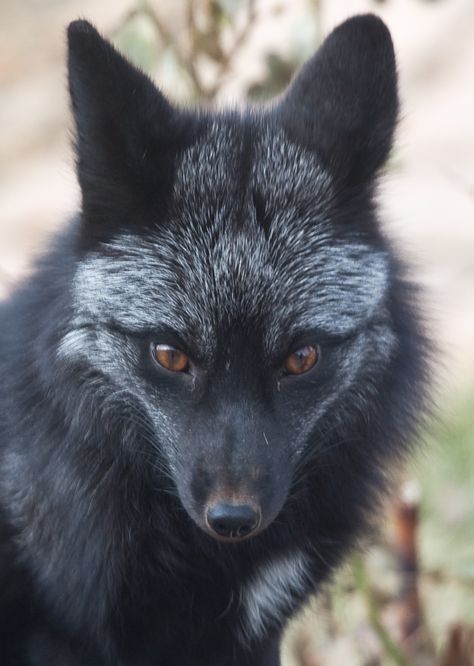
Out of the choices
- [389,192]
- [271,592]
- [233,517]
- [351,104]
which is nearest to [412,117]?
[389,192]

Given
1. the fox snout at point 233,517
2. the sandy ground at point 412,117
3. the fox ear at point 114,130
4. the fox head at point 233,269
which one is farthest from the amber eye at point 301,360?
the sandy ground at point 412,117

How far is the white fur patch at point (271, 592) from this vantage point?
155 inches

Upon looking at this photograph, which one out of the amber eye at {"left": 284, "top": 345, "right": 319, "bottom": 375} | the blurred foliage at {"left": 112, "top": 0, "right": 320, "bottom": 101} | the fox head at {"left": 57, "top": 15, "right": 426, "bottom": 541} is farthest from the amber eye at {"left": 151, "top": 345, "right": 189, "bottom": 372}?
the blurred foliage at {"left": 112, "top": 0, "right": 320, "bottom": 101}

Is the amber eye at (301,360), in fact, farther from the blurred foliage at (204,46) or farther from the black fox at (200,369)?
the blurred foliage at (204,46)

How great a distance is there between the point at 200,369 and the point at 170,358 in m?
0.11

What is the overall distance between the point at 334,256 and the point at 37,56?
36.5 feet

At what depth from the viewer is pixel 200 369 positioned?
3.45 m

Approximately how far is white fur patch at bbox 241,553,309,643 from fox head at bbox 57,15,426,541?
43 cm

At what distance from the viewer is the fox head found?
11.2 feet

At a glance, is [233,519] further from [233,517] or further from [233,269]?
[233,269]

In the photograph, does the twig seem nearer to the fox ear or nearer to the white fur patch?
the white fur patch

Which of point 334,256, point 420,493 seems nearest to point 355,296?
point 334,256

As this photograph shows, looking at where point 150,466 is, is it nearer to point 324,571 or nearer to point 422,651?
point 324,571

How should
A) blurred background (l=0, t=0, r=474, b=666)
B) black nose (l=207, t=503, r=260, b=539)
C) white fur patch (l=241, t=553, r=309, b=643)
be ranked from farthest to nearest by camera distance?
blurred background (l=0, t=0, r=474, b=666), white fur patch (l=241, t=553, r=309, b=643), black nose (l=207, t=503, r=260, b=539)
